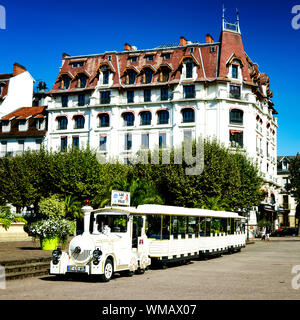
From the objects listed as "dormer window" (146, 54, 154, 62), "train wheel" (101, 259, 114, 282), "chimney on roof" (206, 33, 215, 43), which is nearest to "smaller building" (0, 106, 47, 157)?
"dormer window" (146, 54, 154, 62)

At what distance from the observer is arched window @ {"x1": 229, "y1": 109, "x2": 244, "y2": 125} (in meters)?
56.8

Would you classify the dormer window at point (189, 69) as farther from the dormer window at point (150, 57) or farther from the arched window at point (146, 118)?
the arched window at point (146, 118)

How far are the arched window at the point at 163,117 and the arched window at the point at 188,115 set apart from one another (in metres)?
2.01

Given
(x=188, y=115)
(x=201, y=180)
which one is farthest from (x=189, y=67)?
(x=201, y=180)

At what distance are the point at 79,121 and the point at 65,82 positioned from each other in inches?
242

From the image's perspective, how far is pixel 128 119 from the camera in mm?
58719

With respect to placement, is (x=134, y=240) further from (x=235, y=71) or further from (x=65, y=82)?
(x=65, y=82)

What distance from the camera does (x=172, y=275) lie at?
56.1 ft

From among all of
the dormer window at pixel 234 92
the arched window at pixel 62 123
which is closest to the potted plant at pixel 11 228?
the arched window at pixel 62 123

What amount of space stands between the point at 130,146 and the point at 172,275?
4110cm

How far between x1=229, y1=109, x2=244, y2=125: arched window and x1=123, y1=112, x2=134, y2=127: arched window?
40.4 feet

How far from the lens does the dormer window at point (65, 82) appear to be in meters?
62.2

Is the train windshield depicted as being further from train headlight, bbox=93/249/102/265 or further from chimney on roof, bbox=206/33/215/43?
chimney on roof, bbox=206/33/215/43

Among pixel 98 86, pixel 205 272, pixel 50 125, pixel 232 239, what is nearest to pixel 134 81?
pixel 98 86
